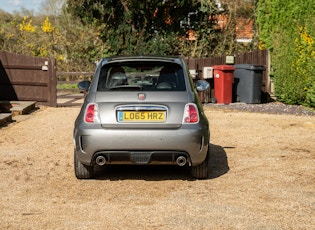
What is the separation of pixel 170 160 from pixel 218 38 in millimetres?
20494

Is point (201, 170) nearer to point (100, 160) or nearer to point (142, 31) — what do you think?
point (100, 160)

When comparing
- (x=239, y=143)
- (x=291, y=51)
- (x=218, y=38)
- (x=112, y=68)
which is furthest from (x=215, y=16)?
(x=112, y=68)

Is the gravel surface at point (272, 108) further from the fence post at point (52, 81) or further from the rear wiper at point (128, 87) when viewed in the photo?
the rear wiper at point (128, 87)

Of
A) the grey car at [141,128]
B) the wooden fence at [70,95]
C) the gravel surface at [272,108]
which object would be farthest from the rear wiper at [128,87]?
the wooden fence at [70,95]

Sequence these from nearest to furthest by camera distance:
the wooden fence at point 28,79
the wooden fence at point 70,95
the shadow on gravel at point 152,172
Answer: the shadow on gravel at point 152,172
the wooden fence at point 28,79
the wooden fence at point 70,95

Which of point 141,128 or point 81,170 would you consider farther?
point 81,170

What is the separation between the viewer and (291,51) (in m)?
17.8

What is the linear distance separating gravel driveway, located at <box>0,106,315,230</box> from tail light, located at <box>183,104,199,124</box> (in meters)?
0.81

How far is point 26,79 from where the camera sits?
18656mm

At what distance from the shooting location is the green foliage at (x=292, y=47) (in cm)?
1708

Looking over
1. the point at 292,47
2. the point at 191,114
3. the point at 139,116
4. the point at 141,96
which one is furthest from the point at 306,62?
the point at 139,116

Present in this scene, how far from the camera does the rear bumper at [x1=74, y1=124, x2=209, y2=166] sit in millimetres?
6801

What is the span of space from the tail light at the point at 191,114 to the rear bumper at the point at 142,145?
0.27 feet

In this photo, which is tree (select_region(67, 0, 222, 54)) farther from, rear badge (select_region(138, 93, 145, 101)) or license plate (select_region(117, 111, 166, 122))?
license plate (select_region(117, 111, 166, 122))
